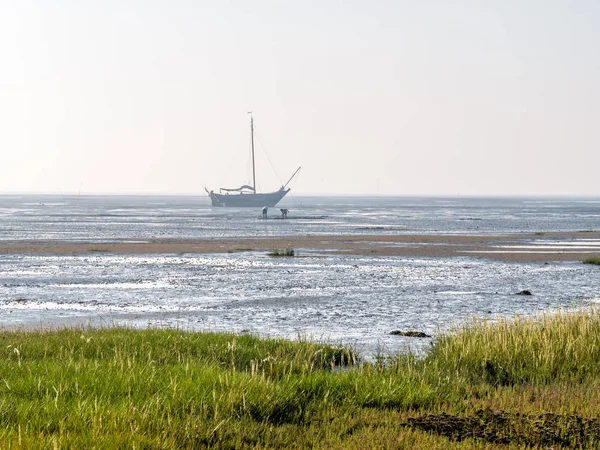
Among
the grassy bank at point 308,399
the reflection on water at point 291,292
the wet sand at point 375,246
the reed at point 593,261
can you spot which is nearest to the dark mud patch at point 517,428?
the grassy bank at point 308,399

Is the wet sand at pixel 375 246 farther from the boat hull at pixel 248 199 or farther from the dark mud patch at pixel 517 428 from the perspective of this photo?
the boat hull at pixel 248 199

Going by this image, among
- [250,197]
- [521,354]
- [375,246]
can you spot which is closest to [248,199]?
[250,197]

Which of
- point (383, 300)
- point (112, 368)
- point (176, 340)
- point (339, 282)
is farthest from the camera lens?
point (339, 282)

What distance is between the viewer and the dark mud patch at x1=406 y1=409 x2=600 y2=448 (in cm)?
938

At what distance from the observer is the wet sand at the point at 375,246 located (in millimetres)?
49094

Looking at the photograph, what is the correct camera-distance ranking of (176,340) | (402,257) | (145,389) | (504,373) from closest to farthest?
(145,389) < (504,373) < (176,340) < (402,257)

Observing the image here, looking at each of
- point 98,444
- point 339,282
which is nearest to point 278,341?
point 98,444

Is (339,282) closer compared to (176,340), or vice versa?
(176,340)

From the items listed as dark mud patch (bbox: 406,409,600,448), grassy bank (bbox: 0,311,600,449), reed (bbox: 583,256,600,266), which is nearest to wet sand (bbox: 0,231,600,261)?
reed (bbox: 583,256,600,266)

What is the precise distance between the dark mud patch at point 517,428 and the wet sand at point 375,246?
36.3 m

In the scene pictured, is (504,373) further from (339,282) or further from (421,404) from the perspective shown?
(339,282)

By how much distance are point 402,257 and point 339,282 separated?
14440 millimetres

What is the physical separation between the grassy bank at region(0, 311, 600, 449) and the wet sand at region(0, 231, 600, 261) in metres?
32.6

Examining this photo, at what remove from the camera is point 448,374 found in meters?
13.0
